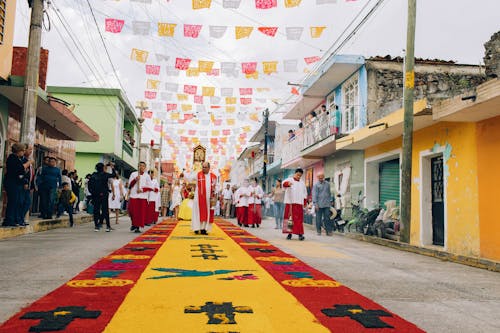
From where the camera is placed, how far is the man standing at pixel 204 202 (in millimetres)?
11484

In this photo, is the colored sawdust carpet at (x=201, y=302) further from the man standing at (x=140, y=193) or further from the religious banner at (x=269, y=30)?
the religious banner at (x=269, y=30)

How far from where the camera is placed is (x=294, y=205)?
11867mm

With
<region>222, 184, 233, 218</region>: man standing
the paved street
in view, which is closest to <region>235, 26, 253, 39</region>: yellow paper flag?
the paved street

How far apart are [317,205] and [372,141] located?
292 centimetres

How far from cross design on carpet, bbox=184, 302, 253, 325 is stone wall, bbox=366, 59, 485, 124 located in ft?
48.3

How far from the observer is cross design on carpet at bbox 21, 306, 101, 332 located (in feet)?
10.2

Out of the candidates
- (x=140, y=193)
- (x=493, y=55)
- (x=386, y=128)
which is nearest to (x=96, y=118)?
Result: (x=140, y=193)

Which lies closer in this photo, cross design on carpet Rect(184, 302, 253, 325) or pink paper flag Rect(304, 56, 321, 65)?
cross design on carpet Rect(184, 302, 253, 325)

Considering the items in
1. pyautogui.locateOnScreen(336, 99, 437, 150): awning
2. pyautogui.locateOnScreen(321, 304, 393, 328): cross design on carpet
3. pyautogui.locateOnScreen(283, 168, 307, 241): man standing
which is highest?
pyautogui.locateOnScreen(336, 99, 437, 150): awning

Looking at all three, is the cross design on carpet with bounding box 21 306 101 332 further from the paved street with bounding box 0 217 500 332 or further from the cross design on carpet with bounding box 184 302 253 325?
the cross design on carpet with bounding box 184 302 253 325

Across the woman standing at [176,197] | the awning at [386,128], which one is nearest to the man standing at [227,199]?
the woman standing at [176,197]

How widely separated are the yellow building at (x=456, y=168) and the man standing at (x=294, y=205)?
305cm

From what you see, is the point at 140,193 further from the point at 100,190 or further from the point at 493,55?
the point at 493,55

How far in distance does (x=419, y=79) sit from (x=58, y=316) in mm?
16670
